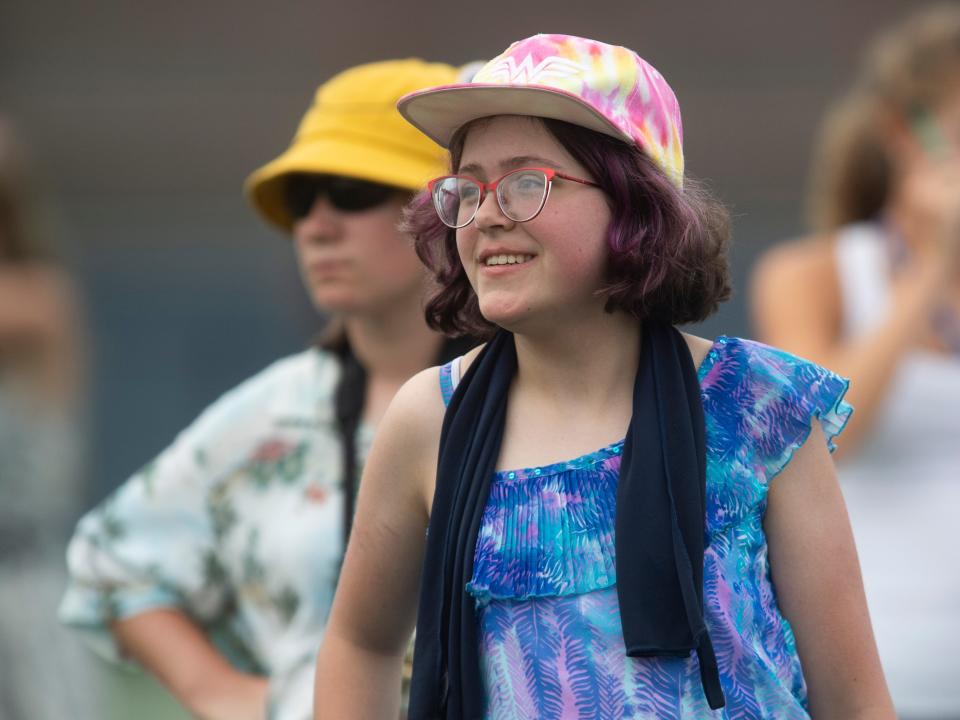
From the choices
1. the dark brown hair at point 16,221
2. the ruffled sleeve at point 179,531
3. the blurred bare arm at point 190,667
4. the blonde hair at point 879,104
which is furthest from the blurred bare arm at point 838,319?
the dark brown hair at point 16,221

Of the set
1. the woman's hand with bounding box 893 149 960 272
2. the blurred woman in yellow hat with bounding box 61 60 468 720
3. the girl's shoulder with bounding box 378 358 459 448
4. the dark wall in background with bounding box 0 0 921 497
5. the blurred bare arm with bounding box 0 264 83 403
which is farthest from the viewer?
the dark wall in background with bounding box 0 0 921 497

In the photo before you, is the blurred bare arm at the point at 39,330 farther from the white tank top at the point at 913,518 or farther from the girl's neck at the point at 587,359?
the girl's neck at the point at 587,359

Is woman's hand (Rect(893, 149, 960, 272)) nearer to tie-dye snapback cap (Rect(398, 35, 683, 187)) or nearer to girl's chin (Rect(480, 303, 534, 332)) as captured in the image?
tie-dye snapback cap (Rect(398, 35, 683, 187))

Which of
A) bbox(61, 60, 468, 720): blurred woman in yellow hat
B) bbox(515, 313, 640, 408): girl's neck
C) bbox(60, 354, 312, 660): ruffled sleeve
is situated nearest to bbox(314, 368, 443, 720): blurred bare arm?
bbox(515, 313, 640, 408): girl's neck

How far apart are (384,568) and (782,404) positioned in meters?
0.66

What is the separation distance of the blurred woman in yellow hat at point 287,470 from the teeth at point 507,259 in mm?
1151

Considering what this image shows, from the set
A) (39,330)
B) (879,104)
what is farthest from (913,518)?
(39,330)

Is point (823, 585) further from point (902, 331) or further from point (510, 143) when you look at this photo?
point (902, 331)

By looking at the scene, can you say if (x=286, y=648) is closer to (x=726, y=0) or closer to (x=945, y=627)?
(x=945, y=627)

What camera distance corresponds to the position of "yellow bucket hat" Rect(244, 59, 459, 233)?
3.58 metres

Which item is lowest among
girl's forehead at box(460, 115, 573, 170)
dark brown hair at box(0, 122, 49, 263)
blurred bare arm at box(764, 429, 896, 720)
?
blurred bare arm at box(764, 429, 896, 720)

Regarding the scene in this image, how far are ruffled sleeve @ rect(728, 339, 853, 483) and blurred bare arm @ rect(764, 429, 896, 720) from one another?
0.02m

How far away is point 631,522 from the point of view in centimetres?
231

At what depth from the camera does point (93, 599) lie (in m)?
3.82
